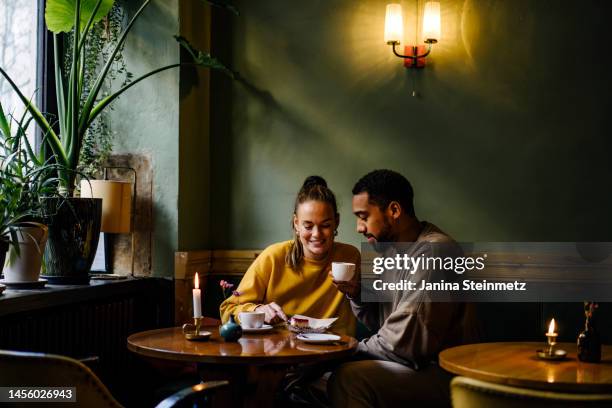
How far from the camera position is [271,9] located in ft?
13.8

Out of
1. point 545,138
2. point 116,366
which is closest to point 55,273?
point 116,366

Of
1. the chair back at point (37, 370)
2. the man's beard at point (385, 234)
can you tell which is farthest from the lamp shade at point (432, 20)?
the chair back at point (37, 370)

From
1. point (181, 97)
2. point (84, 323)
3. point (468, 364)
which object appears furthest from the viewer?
point (181, 97)

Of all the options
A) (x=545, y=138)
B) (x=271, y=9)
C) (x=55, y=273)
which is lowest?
(x=55, y=273)

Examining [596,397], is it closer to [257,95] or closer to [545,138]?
[545,138]

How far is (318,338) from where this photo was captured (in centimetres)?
277

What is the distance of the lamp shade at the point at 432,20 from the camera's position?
3.72 metres

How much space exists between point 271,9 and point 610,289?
94.9 inches

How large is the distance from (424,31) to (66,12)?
1.84m

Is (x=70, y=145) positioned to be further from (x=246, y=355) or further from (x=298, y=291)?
(x=246, y=355)

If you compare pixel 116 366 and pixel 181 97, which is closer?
pixel 116 366

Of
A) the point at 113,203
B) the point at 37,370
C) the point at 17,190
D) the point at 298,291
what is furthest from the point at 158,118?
the point at 37,370

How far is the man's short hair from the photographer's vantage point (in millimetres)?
3119

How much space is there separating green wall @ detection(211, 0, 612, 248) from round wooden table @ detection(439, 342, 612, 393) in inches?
45.7
